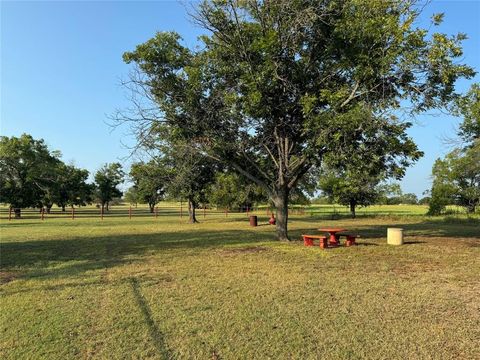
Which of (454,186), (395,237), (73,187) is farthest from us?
(73,187)

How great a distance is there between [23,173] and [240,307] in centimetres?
4316

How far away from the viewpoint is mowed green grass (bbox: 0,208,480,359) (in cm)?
432

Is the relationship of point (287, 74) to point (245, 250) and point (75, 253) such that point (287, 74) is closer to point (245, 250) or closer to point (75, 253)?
point (245, 250)

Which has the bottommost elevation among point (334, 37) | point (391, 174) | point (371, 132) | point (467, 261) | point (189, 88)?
point (467, 261)

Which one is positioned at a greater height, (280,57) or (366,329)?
(280,57)

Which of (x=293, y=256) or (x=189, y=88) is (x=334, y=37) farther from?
(x=293, y=256)

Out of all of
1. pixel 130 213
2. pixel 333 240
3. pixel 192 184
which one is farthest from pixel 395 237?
pixel 130 213

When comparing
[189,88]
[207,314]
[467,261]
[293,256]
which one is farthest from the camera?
[189,88]

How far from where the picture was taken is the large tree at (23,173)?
41156 millimetres

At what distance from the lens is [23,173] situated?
140 ft

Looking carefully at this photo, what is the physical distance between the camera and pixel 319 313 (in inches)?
218

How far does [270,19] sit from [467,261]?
29.2 ft

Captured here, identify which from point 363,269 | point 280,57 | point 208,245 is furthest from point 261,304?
point 280,57

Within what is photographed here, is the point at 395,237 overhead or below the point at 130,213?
overhead
